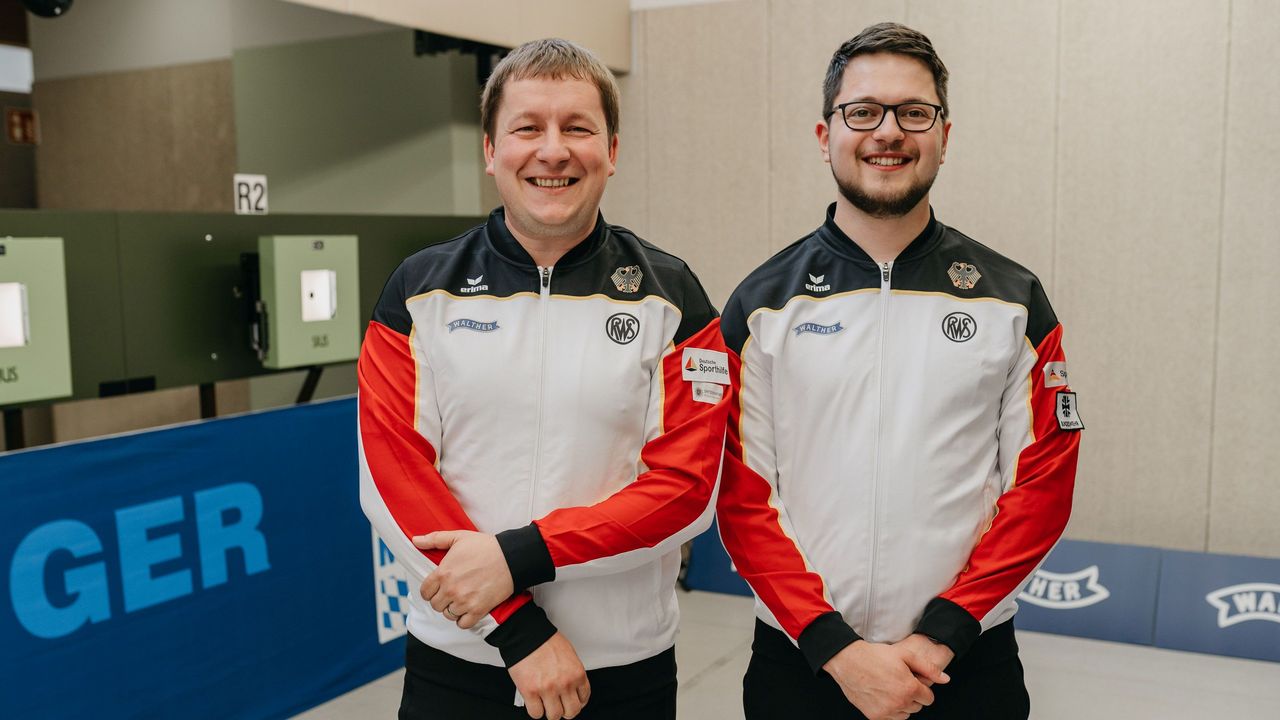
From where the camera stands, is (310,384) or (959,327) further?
(310,384)

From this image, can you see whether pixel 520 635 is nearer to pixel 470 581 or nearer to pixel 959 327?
pixel 470 581

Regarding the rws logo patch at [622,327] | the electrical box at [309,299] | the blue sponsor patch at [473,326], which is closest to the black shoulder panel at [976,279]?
the rws logo patch at [622,327]

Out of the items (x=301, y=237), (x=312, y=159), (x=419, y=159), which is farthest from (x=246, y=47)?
(x=301, y=237)

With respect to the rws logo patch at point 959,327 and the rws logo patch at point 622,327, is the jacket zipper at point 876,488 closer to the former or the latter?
the rws logo patch at point 959,327

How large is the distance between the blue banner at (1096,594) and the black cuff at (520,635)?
3.26 m

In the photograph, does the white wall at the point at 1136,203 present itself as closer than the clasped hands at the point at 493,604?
No

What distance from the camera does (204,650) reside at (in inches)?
124

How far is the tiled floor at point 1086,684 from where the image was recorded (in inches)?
140

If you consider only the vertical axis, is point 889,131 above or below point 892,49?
below

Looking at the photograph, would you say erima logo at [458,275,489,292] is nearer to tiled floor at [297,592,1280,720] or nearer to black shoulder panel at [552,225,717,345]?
black shoulder panel at [552,225,717,345]

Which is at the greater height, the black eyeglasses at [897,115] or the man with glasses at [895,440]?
the black eyeglasses at [897,115]

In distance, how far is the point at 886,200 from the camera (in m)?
1.63

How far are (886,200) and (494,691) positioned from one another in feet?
3.33

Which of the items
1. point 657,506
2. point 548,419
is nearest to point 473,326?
point 548,419
